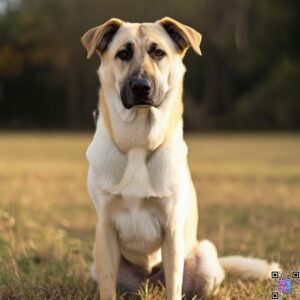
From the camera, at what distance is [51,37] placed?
36125mm

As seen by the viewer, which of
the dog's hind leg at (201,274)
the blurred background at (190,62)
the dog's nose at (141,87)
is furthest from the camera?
the blurred background at (190,62)

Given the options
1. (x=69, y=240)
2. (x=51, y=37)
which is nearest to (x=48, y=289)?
(x=69, y=240)

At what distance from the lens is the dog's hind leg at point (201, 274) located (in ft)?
12.0

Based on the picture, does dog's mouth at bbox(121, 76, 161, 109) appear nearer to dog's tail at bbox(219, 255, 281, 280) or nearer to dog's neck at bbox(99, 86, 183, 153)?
dog's neck at bbox(99, 86, 183, 153)

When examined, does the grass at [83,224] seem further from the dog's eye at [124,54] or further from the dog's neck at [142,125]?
the dog's eye at [124,54]

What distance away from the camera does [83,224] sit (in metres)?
6.38

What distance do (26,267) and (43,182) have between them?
5668 mm

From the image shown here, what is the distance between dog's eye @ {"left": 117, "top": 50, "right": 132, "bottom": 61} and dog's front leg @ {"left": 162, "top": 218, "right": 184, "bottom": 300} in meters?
0.90

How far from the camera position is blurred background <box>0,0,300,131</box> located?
32656mm

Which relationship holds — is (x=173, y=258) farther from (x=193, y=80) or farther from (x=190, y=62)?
(x=193, y=80)

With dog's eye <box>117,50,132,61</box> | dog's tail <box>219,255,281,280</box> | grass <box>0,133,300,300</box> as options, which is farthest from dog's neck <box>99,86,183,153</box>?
dog's tail <box>219,255,281,280</box>

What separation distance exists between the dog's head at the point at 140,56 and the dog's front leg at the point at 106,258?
0.68 meters

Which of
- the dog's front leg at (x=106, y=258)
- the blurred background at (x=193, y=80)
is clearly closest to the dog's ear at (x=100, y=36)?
the dog's front leg at (x=106, y=258)

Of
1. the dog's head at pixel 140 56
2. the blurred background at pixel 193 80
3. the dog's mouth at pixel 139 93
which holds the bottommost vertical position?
the blurred background at pixel 193 80
